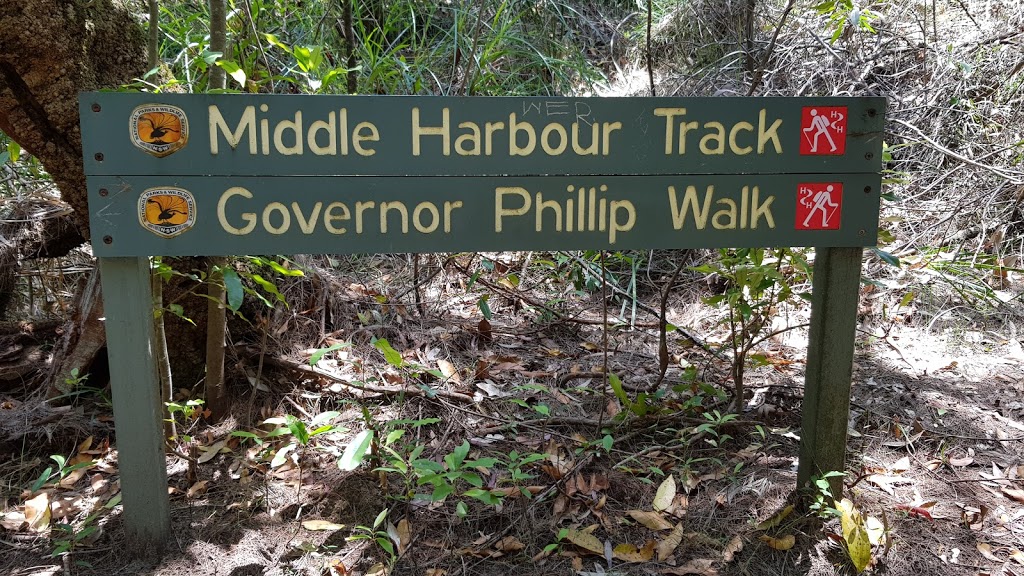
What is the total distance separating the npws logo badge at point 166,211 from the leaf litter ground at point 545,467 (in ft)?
2.50

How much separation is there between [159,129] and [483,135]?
854mm

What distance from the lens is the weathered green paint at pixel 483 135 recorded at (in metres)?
1.83

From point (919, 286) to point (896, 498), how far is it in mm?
1952

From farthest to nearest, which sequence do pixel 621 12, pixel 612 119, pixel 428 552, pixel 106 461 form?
pixel 621 12 < pixel 106 461 < pixel 428 552 < pixel 612 119

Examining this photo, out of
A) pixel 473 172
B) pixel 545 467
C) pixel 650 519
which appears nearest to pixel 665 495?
pixel 650 519

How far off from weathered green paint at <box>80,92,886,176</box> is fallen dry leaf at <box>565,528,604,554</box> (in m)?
1.12

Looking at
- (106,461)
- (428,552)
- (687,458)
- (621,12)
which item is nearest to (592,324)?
(687,458)

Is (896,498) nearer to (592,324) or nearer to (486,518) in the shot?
(486,518)

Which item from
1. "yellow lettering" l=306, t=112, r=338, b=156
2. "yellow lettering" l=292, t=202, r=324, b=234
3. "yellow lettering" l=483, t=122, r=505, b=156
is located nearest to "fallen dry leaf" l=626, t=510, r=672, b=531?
"yellow lettering" l=483, t=122, r=505, b=156

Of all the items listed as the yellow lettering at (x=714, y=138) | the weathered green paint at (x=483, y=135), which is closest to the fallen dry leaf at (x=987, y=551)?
the weathered green paint at (x=483, y=135)

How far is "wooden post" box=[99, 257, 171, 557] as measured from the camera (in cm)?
192

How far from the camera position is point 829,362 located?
84.7 inches

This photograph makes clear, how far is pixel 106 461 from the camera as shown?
258 centimetres

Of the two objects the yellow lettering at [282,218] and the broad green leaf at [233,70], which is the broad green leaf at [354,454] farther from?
the broad green leaf at [233,70]
